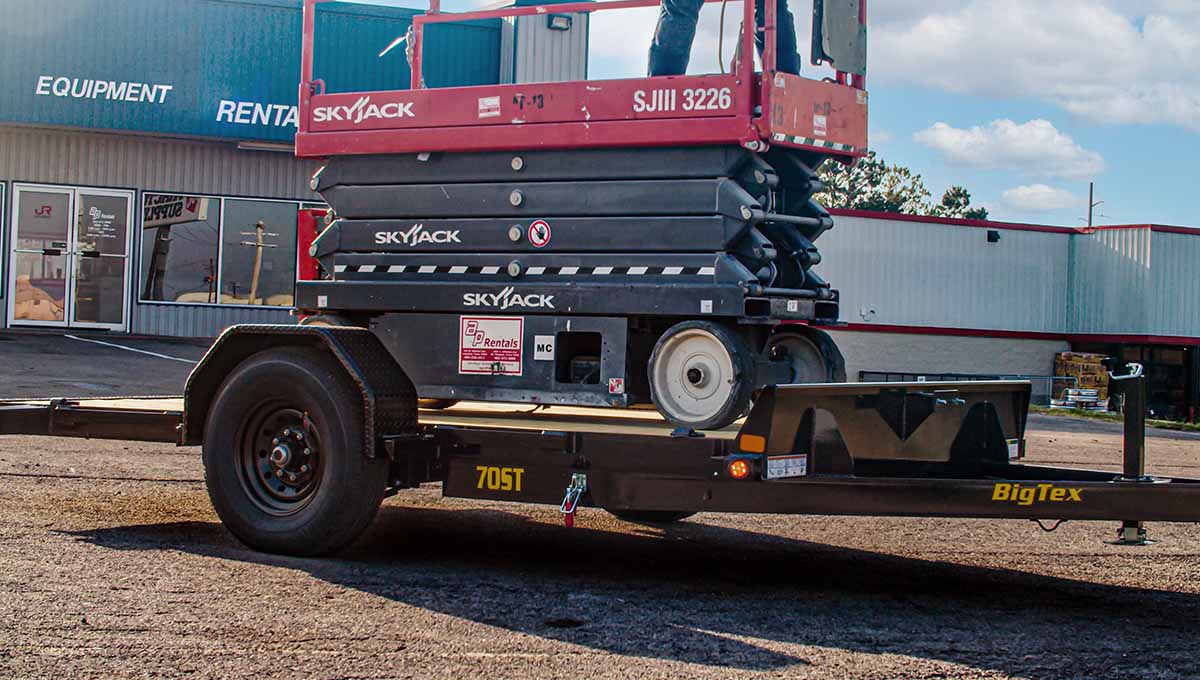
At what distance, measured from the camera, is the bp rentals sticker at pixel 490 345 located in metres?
7.54

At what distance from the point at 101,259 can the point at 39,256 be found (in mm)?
969

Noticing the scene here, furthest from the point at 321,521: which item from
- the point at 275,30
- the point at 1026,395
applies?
the point at 275,30

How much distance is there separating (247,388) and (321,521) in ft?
3.02

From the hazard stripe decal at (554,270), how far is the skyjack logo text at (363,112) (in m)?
0.90

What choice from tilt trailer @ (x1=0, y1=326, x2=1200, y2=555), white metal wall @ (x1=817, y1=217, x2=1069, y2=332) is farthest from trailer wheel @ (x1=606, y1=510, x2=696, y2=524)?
white metal wall @ (x1=817, y1=217, x2=1069, y2=332)

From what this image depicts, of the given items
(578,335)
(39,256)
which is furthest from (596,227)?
(39,256)

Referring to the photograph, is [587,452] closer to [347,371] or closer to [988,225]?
[347,371]

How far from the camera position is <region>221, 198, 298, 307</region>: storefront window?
72.3ft

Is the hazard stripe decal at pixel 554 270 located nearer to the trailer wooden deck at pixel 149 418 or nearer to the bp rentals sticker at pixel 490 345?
the bp rentals sticker at pixel 490 345

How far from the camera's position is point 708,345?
7059 mm

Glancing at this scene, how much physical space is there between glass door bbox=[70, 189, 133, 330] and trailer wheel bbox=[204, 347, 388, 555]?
50.2 ft

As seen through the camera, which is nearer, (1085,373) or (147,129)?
(147,129)

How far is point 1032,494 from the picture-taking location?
6.09 meters

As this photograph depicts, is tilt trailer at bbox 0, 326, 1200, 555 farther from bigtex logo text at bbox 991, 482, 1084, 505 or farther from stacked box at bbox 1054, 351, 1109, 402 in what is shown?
stacked box at bbox 1054, 351, 1109, 402
